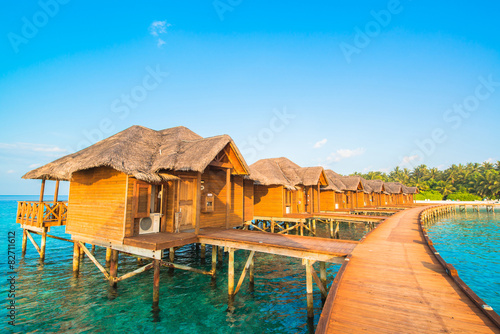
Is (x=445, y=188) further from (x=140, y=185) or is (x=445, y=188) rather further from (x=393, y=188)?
(x=140, y=185)

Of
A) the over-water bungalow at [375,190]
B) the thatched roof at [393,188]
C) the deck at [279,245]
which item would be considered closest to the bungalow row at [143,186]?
the deck at [279,245]

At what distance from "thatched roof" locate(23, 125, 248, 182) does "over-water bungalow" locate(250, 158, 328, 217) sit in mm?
6882

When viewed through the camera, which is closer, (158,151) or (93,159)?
(93,159)

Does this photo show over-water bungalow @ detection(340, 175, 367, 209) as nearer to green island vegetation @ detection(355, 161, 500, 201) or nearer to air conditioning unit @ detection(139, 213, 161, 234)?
air conditioning unit @ detection(139, 213, 161, 234)

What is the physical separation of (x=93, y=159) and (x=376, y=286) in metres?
10.6

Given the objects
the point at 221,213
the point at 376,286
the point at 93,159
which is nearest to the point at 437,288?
the point at 376,286

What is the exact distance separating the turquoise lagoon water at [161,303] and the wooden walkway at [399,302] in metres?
2.75

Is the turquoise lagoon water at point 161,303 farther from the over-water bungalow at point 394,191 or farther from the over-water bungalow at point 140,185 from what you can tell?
the over-water bungalow at point 394,191

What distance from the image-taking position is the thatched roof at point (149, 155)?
9.98 meters

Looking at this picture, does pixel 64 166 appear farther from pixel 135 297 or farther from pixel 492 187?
pixel 492 187

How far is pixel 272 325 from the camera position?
7.50 metres

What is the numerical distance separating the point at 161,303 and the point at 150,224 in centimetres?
338

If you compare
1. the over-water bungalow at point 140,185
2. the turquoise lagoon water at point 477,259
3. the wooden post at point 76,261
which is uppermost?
the over-water bungalow at point 140,185

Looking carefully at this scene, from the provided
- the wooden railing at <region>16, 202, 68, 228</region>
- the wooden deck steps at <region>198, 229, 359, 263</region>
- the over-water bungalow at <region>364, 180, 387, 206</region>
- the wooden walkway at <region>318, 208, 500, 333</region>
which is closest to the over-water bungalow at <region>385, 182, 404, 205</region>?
the over-water bungalow at <region>364, 180, 387, 206</region>
